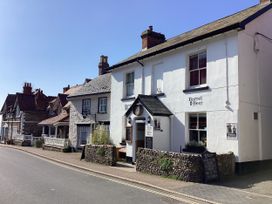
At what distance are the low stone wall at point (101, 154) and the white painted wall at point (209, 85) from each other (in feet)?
11.2

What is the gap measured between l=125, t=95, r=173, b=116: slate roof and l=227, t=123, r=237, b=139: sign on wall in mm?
3948

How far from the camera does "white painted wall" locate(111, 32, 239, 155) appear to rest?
14086mm

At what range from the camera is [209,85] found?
15.1 meters

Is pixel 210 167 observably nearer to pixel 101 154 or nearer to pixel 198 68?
pixel 198 68

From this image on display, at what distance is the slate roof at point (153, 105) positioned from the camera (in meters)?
16.8

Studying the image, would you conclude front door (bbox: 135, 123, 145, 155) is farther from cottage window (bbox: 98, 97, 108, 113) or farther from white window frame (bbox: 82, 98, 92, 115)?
white window frame (bbox: 82, 98, 92, 115)

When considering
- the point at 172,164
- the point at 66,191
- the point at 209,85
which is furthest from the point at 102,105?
the point at 66,191

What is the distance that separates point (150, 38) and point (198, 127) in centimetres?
976

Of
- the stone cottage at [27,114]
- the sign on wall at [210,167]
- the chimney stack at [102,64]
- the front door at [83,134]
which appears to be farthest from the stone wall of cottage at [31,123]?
the sign on wall at [210,167]

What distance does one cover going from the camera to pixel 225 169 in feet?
43.4

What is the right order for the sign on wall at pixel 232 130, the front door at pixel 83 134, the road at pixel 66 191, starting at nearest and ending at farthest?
the road at pixel 66 191 → the sign on wall at pixel 232 130 → the front door at pixel 83 134

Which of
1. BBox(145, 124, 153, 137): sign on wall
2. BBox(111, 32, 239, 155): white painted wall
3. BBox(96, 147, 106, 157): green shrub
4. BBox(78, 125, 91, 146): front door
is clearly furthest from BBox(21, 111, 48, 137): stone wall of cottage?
BBox(145, 124, 153, 137): sign on wall

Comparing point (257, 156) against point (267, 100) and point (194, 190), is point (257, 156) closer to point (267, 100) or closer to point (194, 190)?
point (267, 100)

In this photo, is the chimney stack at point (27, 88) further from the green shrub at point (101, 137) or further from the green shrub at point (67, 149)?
the green shrub at point (101, 137)
